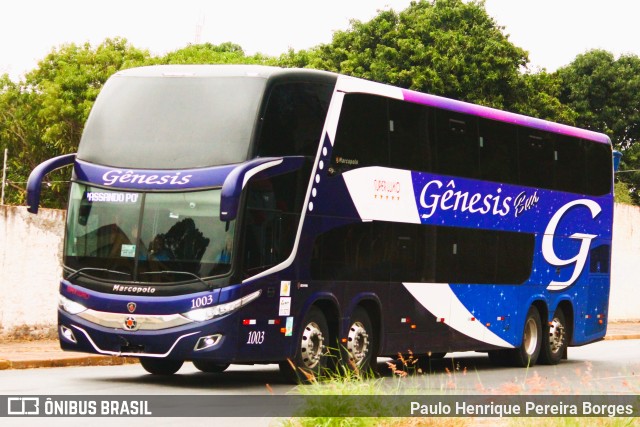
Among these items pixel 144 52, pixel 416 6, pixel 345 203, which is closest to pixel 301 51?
pixel 416 6

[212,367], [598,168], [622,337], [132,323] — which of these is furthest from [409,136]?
[622,337]

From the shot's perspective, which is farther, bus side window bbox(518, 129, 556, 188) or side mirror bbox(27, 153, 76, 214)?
bus side window bbox(518, 129, 556, 188)

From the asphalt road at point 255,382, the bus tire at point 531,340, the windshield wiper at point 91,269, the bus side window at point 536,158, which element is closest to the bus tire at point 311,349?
the asphalt road at point 255,382

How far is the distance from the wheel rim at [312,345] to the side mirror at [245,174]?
2.16 m

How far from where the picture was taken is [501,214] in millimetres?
20984

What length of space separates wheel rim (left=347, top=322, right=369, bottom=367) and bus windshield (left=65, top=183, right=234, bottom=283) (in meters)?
2.85

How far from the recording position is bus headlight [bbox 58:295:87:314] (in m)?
15.7

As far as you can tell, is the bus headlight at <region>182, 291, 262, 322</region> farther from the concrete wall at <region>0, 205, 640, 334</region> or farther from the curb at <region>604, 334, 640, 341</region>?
the curb at <region>604, 334, 640, 341</region>

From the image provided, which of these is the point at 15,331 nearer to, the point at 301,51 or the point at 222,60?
the point at 301,51

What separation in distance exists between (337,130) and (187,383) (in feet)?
12.8

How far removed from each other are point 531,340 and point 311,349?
721 cm

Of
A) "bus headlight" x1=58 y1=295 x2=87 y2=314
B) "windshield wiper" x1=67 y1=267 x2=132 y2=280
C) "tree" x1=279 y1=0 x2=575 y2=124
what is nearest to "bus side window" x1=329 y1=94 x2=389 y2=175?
"windshield wiper" x1=67 y1=267 x2=132 y2=280

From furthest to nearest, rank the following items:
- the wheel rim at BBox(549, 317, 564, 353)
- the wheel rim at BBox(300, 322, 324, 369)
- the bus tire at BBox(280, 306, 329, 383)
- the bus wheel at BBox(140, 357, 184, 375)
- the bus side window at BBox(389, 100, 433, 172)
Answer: the wheel rim at BBox(549, 317, 564, 353) → the bus side window at BBox(389, 100, 433, 172) → the bus wheel at BBox(140, 357, 184, 375) → the wheel rim at BBox(300, 322, 324, 369) → the bus tire at BBox(280, 306, 329, 383)

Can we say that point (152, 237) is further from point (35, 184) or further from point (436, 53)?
point (436, 53)
